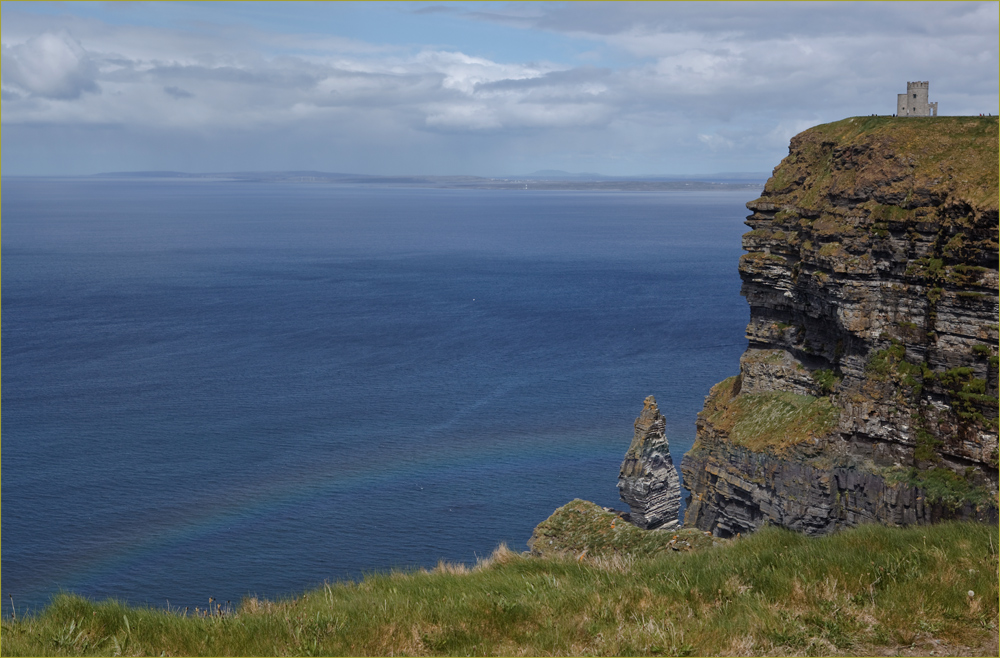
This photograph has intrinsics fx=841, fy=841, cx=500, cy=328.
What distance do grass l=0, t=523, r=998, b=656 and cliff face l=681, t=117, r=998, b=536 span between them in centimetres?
2373

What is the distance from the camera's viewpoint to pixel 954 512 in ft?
103

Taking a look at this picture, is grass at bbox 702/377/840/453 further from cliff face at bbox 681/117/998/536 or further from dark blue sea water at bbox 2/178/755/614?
dark blue sea water at bbox 2/178/755/614

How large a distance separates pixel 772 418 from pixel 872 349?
656 cm

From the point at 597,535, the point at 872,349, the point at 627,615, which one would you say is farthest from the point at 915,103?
the point at 627,615

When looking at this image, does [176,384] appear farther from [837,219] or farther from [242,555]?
[837,219]

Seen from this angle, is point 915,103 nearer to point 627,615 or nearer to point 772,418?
point 772,418

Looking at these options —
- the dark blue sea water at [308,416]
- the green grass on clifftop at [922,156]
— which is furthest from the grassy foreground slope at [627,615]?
the green grass on clifftop at [922,156]

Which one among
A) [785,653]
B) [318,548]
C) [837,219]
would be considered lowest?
[318,548]

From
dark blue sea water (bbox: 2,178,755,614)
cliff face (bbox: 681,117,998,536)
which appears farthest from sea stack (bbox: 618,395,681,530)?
dark blue sea water (bbox: 2,178,755,614)

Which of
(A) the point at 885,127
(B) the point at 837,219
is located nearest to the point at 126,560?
(B) the point at 837,219

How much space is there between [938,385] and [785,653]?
28.0 meters

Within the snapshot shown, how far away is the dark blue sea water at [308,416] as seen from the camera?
5016cm

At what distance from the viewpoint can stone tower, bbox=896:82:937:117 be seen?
4081 centimetres

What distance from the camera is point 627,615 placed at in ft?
32.8
